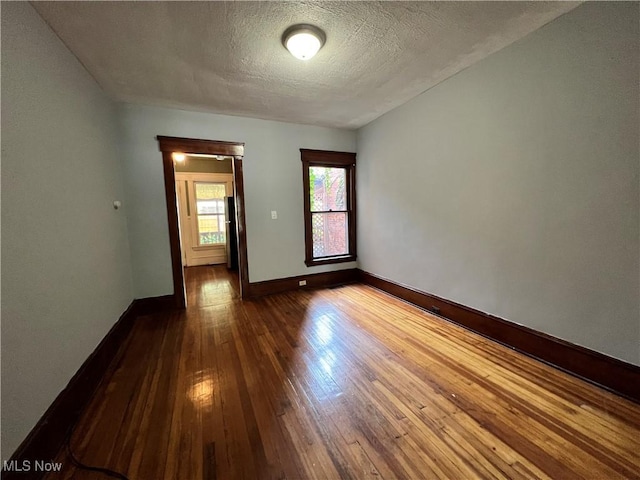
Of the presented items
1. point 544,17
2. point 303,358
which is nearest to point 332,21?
point 544,17

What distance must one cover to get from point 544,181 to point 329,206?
115 inches

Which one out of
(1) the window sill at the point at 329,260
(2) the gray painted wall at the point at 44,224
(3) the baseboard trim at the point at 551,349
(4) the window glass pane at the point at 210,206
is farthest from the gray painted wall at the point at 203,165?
(3) the baseboard trim at the point at 551,349

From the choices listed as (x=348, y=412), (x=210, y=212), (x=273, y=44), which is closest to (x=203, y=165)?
(x=210, y=212)

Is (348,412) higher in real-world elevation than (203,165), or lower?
lower

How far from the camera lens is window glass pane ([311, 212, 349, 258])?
171 inches

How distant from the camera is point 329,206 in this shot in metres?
4.43

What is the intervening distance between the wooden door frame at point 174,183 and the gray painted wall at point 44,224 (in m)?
0.93

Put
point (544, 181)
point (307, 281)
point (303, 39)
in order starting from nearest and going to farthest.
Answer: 1. point (303, 39)
2. point (544, 181)
3. point (307, 281)

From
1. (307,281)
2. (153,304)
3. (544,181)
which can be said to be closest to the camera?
(544,181)

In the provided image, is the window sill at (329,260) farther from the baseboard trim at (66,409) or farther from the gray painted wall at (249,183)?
the baseboard trim at (66,409)

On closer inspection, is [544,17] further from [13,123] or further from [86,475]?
[86,475]

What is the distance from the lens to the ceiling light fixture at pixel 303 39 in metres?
1.81

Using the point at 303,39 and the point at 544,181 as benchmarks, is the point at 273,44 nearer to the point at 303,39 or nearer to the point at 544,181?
the point at 303,39

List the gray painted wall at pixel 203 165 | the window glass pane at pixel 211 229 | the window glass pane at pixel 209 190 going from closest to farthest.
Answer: the gray painted wall at pixel 203 165 → the window glass pane at pixel 209 190 → the window glass pane at pixel 211 229
